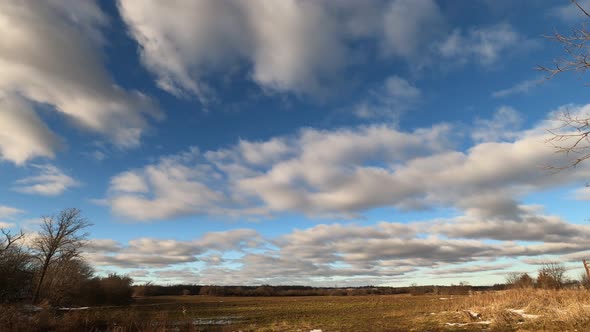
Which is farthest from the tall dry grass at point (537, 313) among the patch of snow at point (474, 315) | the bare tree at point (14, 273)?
the bare tree at point (14, 273)

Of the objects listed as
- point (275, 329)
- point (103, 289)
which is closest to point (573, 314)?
point (275, 329)

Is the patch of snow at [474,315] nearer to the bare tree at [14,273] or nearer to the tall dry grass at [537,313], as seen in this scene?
the tall dry grass at [537,313]

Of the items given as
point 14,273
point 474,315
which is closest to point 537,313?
point 474,315

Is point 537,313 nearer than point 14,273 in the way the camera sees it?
Yes

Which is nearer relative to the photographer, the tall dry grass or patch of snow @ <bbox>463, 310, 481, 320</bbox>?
the tall dry grass

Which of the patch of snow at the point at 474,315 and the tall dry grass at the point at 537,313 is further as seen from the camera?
the patch of snow at the point at 474,315

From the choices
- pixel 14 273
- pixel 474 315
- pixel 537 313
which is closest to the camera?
pixel 537 313

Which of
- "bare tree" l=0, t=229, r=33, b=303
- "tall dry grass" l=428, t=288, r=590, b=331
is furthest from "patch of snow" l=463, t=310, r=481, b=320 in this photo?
"bare tree" l=0, t=229, r=33, b=303

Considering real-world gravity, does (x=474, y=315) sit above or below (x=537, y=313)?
below

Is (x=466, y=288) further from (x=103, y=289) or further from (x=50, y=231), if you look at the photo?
(x=50, y=231)

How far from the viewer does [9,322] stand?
19000 millimetres

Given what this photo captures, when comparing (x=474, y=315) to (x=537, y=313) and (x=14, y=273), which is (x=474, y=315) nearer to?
(x=537, y=313)

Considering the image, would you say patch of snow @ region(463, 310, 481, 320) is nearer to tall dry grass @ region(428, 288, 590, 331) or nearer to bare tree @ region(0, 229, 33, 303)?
tall dry grass @ region(428, 288, 590, 331)

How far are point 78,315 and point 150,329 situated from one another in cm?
671
